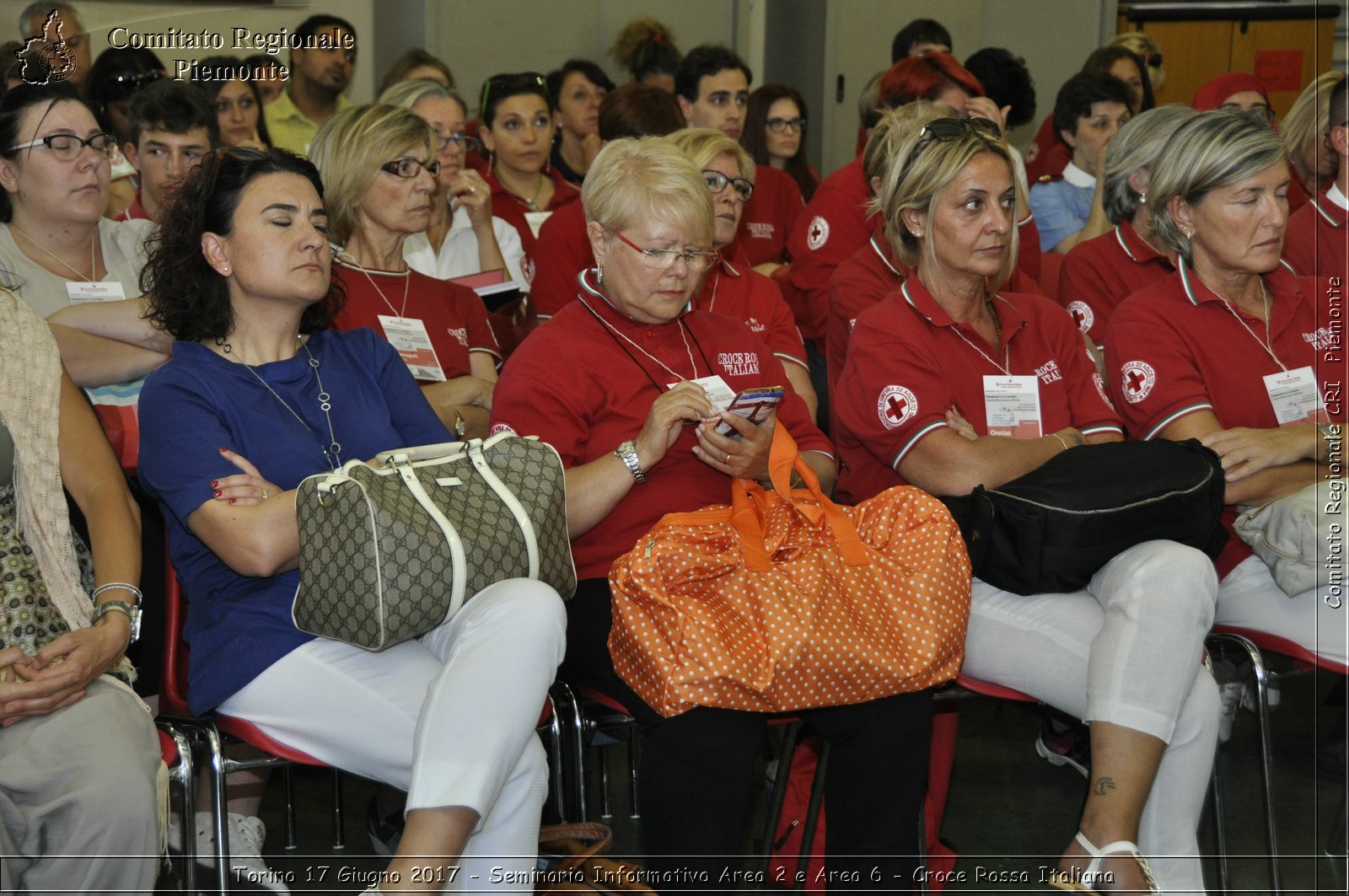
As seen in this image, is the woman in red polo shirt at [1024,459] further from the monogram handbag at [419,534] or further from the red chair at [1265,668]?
the monogram handbag at [419,534]

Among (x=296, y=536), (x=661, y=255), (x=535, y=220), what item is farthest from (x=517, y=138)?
(x=296, y=536)

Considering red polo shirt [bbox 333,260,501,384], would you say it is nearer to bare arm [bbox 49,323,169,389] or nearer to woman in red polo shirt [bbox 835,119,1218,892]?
bare arm [bbox 49,323,169,389]

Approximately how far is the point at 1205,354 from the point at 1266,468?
33 cm

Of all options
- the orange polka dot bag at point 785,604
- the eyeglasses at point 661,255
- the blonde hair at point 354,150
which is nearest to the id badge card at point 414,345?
the blonde hair at point 354,150

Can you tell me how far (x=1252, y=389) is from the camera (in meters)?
2.95

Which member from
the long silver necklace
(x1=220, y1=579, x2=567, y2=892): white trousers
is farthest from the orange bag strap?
the long silver necklace

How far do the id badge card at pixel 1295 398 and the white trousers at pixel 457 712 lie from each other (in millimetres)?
1744

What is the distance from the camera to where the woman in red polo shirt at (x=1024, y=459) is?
7.73 ft

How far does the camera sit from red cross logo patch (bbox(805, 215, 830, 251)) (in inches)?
170

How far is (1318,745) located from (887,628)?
6.67 ft

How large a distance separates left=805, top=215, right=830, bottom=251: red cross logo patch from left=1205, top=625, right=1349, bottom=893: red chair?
1.98 m

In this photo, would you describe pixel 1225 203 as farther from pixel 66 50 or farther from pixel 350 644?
pixel 66 50

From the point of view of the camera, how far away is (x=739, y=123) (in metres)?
5.69

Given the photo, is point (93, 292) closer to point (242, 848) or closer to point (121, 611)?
point (121, 611)
